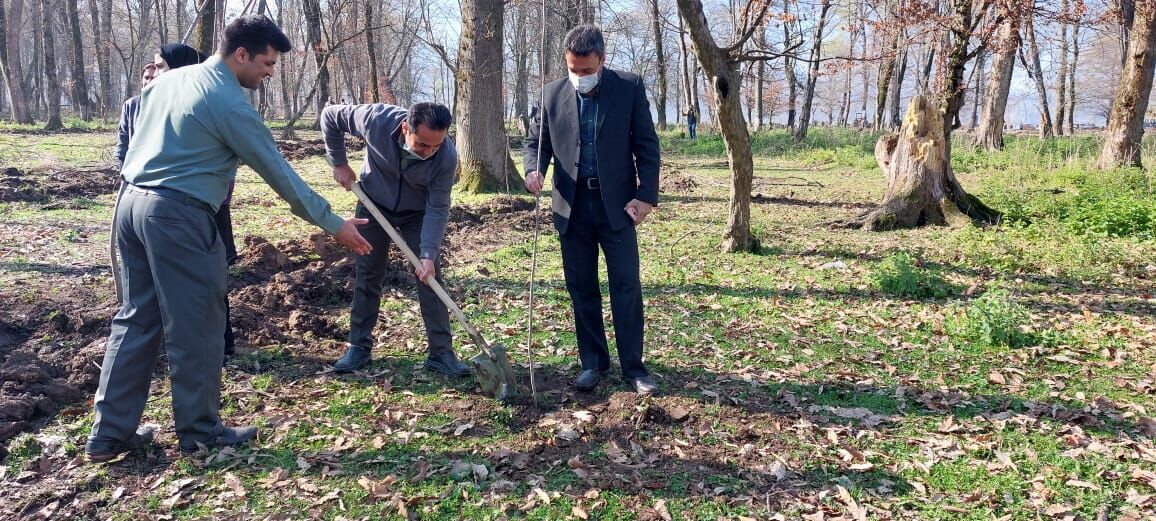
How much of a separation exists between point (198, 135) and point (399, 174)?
1239 millimetres

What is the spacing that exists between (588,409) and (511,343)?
1296 mm

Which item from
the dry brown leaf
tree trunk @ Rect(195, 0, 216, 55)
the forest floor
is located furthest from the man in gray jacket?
tree trunk @ Rect(195, 0, 216, 55)

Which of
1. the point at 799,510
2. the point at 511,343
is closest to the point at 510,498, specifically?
the point at 799,510

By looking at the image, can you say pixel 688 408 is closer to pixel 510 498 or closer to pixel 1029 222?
pixel 510 498

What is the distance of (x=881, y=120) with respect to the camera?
1110 inches

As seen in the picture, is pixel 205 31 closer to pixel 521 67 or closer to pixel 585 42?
pixel 585 42

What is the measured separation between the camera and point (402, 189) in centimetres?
428

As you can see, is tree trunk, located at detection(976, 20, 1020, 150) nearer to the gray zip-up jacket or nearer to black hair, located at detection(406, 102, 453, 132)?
the gray zip-up jacket

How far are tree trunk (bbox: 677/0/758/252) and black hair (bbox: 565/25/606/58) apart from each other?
3176mm

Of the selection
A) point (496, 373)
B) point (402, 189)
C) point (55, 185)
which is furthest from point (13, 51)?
point (496, 373)

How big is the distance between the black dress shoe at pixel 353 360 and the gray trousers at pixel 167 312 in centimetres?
111

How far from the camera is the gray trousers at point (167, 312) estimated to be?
314 cm

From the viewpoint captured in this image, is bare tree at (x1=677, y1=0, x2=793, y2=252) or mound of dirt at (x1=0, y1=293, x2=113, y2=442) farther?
bare tree at (x1=677, y1=0, x2=793, y2=252)

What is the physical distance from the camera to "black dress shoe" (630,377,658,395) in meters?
4.19
